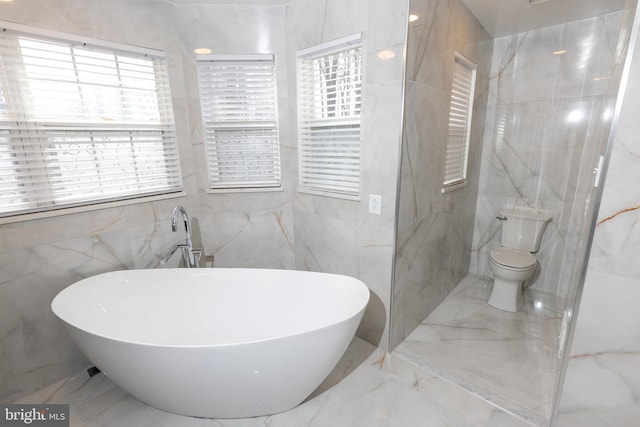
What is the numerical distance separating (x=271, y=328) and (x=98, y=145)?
1673 millimetres

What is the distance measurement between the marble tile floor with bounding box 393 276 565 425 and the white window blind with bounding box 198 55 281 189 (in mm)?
1735

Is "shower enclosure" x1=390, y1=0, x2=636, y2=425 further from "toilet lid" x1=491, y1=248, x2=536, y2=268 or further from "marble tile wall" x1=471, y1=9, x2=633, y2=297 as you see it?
"toilet lid" x1=491, y1=248, x2=536, y2=268

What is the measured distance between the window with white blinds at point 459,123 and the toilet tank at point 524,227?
0.57 meters

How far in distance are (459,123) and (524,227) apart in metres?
1.12

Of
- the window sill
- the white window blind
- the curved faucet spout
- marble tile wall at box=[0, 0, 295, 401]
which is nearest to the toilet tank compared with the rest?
marble tile wall at box=[0, 0, 295, 401]

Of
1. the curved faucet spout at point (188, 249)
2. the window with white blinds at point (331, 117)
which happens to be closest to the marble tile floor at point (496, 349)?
the window with white blinds at point (331, 117)

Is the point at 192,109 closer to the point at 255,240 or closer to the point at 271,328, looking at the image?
the point at 255,240

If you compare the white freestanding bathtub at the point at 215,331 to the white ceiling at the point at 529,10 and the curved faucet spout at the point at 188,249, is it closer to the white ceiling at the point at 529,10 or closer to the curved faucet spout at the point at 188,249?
the curved faucet spout at the point at 188,249

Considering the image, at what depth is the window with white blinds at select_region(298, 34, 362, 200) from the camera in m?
2.06

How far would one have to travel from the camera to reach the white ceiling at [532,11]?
209 centimetres

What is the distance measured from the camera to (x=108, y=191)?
206 cm

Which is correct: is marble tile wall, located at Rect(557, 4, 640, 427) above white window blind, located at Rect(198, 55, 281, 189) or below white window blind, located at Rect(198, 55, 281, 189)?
below

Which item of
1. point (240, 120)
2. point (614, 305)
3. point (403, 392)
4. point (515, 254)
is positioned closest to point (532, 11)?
point (515, 254)

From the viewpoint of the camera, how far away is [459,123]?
2.51 metres
